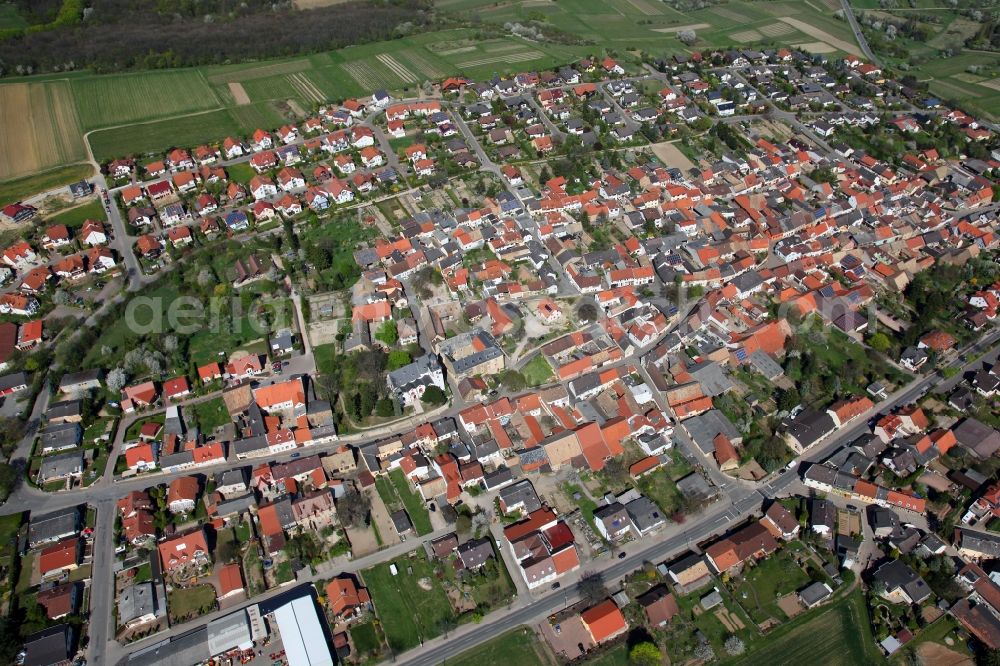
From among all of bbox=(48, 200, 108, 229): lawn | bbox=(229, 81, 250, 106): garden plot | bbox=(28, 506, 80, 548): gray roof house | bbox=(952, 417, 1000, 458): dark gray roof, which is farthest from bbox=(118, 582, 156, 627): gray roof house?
bbox=(229, 81, 250, 106): garden plot

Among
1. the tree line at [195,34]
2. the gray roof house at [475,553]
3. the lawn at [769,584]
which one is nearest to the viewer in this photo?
the lawn at [769,584]

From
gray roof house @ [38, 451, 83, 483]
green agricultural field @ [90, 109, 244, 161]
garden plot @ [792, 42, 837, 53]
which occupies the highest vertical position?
→ green agricultural field @ [90, 109, 244, 161]

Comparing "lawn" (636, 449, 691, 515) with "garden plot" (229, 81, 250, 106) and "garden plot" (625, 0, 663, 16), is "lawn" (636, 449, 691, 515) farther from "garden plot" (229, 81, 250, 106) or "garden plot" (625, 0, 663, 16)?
"garden plot" (625, 0, 663, 16)

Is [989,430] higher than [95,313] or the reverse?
the reverse

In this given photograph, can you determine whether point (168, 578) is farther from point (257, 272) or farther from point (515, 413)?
point (257, 272)

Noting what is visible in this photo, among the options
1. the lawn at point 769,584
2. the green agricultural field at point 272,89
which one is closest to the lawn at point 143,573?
the lawn at point 769,584

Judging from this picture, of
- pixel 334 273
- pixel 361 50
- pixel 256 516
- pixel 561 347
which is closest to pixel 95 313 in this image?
pixel 334 273

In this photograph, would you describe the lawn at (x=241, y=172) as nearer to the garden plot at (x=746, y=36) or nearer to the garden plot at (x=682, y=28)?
the garden plot at (x=682, y=28)
